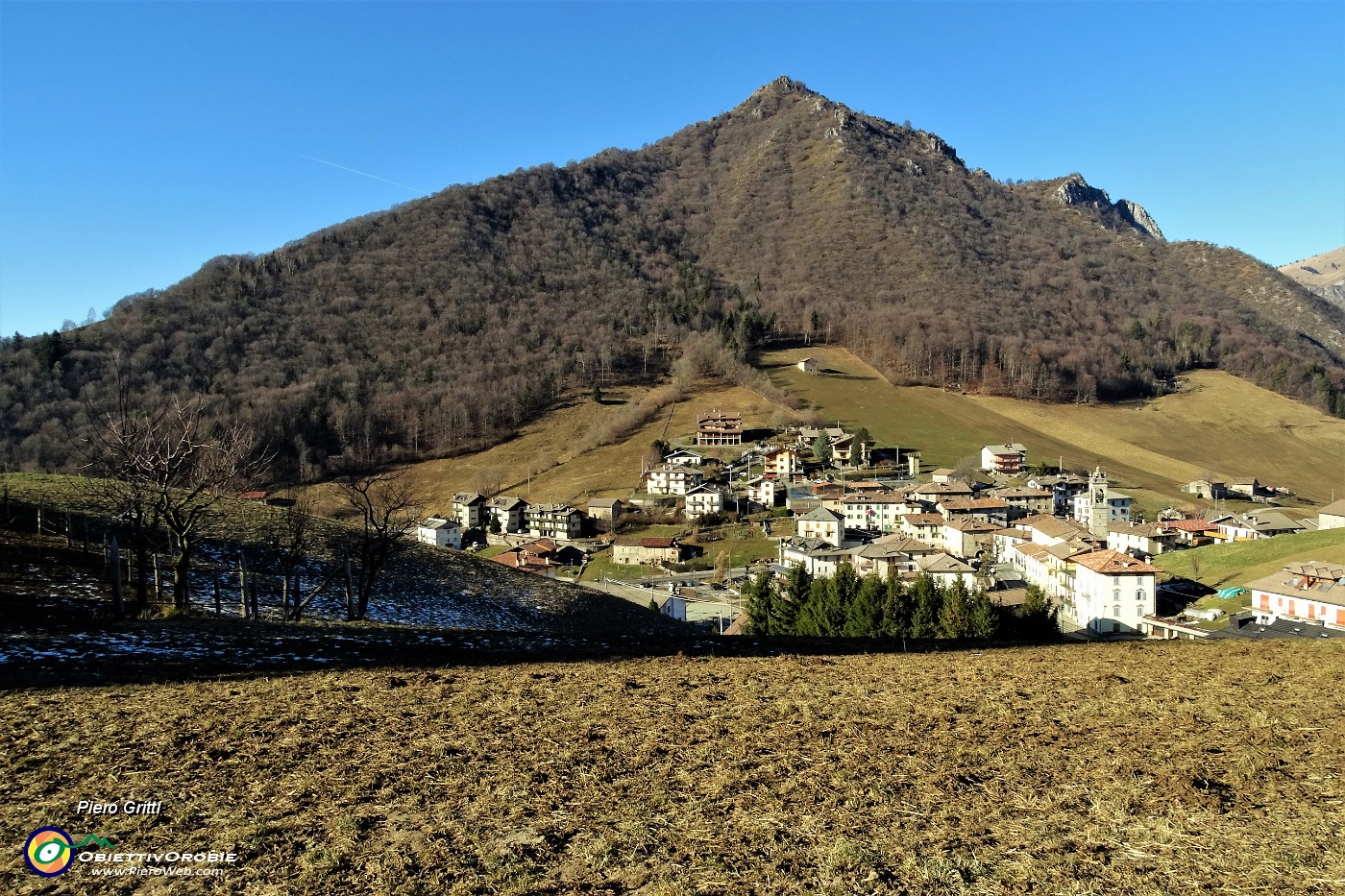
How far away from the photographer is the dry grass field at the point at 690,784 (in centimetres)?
573

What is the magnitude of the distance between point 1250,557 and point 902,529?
3233 cm

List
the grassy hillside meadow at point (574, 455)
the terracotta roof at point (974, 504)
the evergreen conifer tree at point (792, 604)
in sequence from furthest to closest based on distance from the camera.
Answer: the grassy hillside meadow at point (574, 455)
the terracotta roof at point (974, 504)
the evergreen conifer tree at point (792, 604)

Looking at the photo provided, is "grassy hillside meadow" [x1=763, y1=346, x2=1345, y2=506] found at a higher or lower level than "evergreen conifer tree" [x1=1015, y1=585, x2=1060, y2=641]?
higher

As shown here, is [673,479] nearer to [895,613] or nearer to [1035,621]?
[895,613]

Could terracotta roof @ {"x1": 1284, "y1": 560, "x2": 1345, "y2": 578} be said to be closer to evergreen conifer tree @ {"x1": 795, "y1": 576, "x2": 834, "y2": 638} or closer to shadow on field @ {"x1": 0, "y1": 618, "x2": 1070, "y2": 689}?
evergreen conifer tree @ {"x1": 795, "y1": 576, "x2": 834, "y2": 638}

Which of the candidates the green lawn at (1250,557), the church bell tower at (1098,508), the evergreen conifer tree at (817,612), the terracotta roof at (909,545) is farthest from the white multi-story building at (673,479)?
the evergreen conifer tree at (817,612)

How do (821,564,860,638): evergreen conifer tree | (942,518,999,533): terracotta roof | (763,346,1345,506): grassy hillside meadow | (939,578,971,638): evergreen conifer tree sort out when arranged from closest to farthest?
(939,578,971,638): evergreen conifer tree
(821,564,860,638): evergreen conifer tree
(942,518,999,533): terracotta roof
(763,346,1345,506): grassy hillside meadow

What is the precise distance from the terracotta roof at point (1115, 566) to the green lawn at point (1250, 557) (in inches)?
296

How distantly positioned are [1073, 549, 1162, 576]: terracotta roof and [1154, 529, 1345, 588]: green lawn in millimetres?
7520

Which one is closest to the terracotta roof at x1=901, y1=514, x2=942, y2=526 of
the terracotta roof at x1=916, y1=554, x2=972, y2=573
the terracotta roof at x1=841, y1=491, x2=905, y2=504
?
the terracotta roof at x1=841, y1=491, x2=905, y2=504

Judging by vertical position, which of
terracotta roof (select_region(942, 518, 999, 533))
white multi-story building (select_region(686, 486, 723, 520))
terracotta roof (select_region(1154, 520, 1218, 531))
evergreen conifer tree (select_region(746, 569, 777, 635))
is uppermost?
white multi-story building (select_region(686, 486, 723, 520))

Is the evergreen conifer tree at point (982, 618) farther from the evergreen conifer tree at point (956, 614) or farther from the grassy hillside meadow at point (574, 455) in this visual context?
the grassy hillside meadow at point (574, 455)

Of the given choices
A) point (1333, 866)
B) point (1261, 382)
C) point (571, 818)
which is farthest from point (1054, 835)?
point (1261, 382)

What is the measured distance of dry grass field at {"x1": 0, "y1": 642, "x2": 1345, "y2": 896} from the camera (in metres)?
5.73
